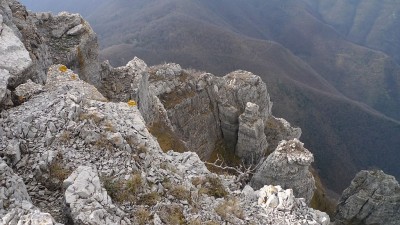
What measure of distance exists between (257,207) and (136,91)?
85.1ft

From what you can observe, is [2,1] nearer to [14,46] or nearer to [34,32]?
[34,32]

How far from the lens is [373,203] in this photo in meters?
55.3

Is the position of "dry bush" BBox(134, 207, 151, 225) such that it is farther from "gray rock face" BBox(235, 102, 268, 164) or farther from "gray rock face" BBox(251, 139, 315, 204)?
"gray rock face" BBox(235, 102, 268, 164)

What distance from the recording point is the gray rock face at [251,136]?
64812 mm

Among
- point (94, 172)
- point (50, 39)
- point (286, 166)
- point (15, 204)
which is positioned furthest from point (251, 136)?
point (15, 204)

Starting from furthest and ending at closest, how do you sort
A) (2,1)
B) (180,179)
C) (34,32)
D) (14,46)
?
(34,32) → (2,1) → (14,46) → (180,179)

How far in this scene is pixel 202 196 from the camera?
16375 mm

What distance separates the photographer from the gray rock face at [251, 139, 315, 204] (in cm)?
4472

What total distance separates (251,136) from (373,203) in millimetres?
21657

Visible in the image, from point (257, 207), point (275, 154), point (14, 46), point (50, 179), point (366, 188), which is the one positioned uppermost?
point (14, 46)

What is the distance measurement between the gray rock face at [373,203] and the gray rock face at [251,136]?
1641cm

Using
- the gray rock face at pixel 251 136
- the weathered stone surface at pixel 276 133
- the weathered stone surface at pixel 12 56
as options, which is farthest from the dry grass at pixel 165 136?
the weathered stone surface at pixel 276 133

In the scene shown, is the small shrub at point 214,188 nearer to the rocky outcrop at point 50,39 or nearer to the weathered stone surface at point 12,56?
the weathered stone surface at point 12,56

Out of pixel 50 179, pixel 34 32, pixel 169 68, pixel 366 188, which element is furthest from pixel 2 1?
pixel 366 188
